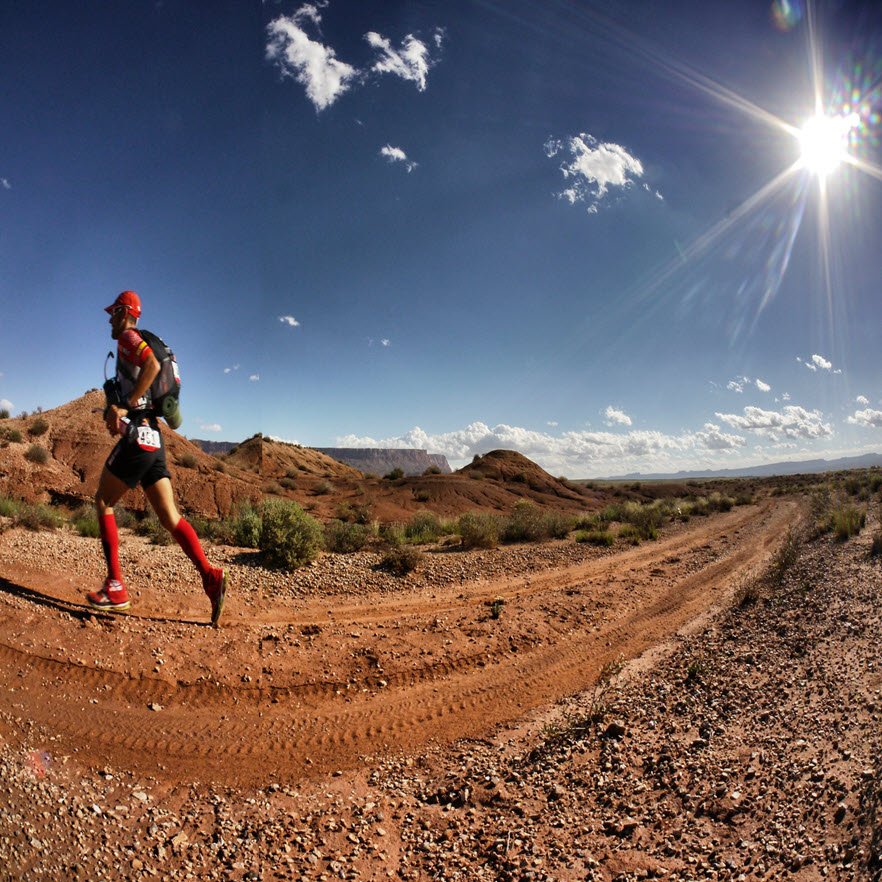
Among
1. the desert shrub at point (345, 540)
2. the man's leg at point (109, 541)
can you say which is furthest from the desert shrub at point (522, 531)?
the man's leg at point (109, 541)

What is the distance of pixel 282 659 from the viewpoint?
16.1 ft

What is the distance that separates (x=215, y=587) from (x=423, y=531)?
9.75m

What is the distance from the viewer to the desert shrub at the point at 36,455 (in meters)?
16.5

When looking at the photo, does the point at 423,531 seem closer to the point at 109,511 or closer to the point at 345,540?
the point at 345,540

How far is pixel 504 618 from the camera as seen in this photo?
693 cm

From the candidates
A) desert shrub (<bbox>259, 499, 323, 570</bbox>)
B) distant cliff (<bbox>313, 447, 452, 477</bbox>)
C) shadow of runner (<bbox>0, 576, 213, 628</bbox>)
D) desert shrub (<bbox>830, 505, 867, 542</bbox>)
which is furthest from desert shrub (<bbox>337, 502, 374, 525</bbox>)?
distant cliff (<bbox>313, 447, 452, 477</bbox>)

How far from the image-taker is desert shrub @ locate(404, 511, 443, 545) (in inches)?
533

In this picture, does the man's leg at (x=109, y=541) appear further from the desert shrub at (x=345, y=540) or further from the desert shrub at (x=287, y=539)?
the desert shrub at (x=345, y=540)

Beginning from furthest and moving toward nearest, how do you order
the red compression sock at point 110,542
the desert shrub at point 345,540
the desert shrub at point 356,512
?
the desert shrub at point 356,512, the desert shrub at point 345,540, the red compression sock at point 110,542

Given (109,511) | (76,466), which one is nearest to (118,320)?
(109,511)

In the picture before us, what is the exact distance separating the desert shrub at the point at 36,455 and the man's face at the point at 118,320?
15639mm

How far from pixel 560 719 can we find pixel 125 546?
6.99 meters

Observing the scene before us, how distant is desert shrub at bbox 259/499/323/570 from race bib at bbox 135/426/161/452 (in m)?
3.61

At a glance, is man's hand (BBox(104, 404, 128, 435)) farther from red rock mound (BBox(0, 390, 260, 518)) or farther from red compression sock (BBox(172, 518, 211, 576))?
red rock mound (BBox(0, 390, 260, 518))
